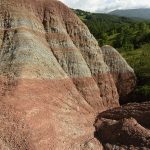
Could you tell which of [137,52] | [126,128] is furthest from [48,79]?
[137,52]

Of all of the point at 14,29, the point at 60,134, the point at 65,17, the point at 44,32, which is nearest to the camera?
the point at 60,134

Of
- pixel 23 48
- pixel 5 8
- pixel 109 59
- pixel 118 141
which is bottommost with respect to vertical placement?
pixel 118 141

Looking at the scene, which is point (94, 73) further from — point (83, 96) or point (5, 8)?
point (5, 8)

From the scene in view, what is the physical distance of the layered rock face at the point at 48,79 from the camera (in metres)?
39.0

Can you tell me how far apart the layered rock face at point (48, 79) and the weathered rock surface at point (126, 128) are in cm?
116

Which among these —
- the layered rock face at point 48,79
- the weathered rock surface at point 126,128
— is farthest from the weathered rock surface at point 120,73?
the weathered rock surface at point 126,128

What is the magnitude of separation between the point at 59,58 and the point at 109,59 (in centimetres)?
935

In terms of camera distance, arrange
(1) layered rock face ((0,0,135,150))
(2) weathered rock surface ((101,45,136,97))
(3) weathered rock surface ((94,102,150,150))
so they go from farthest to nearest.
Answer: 1. (2) weathered rock surface ((101,45,136,97))
2. (3) weathered rock surface ((94,102,150,150))
3. (1) layered rock face ((0,0,135,150))

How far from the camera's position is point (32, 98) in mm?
41812

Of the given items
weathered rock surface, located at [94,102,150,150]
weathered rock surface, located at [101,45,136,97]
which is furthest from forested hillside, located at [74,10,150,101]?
weathered rock surface, located at [94,102,150,150]

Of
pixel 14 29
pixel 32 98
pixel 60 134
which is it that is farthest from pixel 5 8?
pixel 60 134

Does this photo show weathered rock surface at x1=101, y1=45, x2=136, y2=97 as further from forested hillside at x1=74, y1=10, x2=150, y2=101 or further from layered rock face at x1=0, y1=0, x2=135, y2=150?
forested hillside at x1=74, y1=10, x2=150, y2=101

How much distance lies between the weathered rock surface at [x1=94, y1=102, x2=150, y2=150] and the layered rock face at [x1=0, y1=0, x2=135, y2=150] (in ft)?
3.81

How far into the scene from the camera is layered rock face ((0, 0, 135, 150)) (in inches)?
1534
